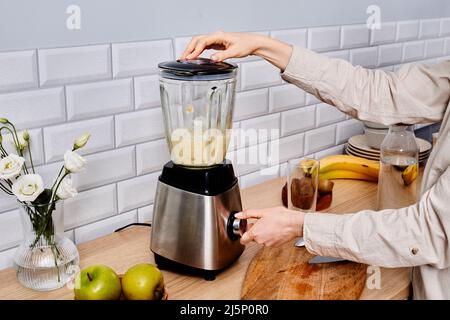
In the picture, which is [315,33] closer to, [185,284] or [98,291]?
[185,284]

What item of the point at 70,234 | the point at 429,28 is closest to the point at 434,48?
the point at 429,28

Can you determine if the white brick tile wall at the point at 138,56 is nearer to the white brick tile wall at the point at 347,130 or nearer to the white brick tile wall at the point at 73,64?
the white brick tile wall at the point at 73,64

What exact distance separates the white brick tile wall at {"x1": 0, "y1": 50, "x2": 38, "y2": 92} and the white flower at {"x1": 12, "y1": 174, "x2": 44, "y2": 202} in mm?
174

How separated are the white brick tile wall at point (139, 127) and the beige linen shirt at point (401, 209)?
31 centimetres

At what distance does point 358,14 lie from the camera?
6.04 feet

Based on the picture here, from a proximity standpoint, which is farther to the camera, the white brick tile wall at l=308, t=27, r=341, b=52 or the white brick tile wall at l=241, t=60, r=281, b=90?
the white brick tile wall at l=308, t=27, r=341, b=52

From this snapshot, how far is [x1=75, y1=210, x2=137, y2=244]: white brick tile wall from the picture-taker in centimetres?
127

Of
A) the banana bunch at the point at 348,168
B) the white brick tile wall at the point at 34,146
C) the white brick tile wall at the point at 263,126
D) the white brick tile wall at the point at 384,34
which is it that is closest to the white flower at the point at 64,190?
the white brick tile wall at the point at 34,146

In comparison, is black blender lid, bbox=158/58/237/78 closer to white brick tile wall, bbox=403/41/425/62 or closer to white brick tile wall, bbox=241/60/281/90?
white brick tile wall, bbox=241/60/281/90

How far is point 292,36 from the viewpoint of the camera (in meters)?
1.62

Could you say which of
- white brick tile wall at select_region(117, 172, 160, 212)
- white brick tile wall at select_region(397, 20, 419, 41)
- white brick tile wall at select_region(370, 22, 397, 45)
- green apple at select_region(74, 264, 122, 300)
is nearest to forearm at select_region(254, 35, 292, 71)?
white brick tile wall at select_region(117, 172, 160, 212)

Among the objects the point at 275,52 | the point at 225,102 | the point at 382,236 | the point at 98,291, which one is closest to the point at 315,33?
the point at 275,52

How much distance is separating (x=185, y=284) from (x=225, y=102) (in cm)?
36

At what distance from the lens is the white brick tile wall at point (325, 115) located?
5.95 ft
